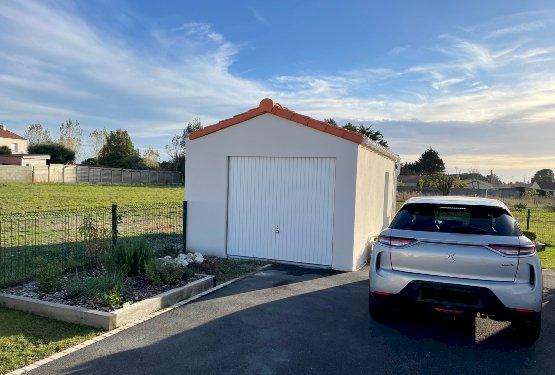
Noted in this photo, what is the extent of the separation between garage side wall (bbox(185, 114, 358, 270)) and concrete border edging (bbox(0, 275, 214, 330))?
358 centimetres

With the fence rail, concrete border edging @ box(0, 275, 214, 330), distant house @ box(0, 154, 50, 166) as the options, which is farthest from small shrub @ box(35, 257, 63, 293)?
distant house @ box(0, 154, 50, 166)

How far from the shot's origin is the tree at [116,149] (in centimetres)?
5475

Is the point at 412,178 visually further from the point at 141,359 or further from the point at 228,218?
the point at 141,359

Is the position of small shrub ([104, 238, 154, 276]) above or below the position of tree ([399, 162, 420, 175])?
below

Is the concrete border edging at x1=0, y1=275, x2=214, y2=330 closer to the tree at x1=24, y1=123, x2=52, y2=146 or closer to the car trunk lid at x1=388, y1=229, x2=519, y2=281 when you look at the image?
the car trunk lid at x1=388, y1=229, x2=519, y2=281

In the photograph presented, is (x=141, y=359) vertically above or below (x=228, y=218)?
below

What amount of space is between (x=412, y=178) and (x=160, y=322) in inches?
2618

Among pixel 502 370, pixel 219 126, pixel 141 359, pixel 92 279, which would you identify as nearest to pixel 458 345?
pixel 502 370

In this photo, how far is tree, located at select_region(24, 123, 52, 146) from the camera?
62.2 meters

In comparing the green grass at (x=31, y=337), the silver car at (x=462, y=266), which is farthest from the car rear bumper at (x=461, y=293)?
the green grass at (x=31, y=337)

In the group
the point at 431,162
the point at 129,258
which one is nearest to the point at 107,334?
the point at 129,258

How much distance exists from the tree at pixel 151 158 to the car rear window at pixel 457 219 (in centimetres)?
5479

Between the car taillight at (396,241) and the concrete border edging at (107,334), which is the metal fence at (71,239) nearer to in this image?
the concrete border edging at (107,334)

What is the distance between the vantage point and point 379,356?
427cm
